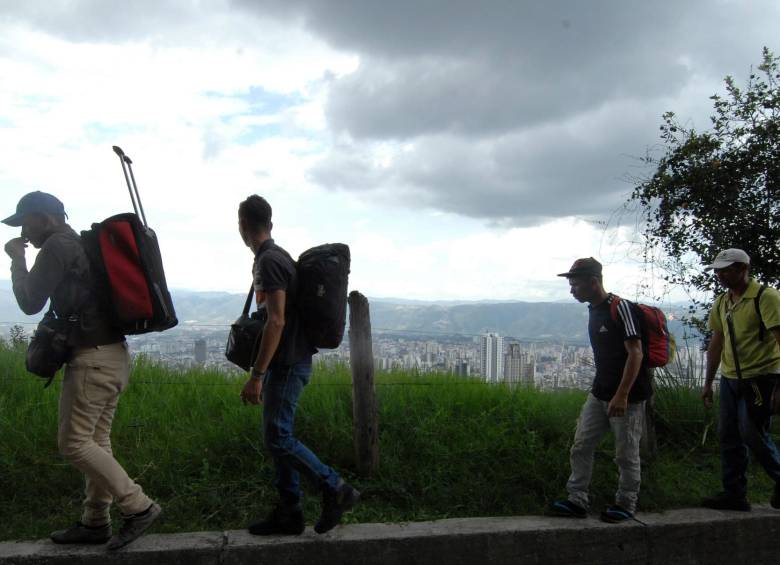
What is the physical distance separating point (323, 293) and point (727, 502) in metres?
3.10

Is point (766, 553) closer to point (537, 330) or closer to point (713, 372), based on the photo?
point (713, 372)

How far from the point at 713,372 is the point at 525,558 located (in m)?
2.09

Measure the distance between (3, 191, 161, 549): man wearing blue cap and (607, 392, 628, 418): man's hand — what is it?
9.03ft

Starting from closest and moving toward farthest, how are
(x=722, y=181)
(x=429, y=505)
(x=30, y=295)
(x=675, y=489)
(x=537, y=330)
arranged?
(x=30, y=295) < (x=429, y=505) < (x=675, y=489) < (x=722, y=181) < (x=537, y=330)

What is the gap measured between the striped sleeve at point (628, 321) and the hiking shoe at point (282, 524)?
2.20m

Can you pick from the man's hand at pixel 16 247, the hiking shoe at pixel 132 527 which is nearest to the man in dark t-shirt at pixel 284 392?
the hiking shoe at pixel 132 527

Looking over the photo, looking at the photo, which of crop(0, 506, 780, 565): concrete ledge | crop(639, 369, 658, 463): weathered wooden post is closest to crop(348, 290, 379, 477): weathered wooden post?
crop(0, 506, 780, 565): concrete ledge

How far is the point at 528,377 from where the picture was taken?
6074mm

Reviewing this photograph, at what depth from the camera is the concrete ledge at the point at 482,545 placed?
10.9 ft

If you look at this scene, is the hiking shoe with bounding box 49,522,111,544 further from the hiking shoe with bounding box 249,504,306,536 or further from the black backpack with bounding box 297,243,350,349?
the black backpack with bounding box 297,243,350,349

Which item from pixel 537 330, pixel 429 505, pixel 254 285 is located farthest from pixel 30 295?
pixel 537 330

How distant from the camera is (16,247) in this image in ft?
10.6

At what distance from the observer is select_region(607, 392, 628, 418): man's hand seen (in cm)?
389

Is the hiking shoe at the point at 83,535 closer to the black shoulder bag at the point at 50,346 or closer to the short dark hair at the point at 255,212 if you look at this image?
the black shoulder bag at the point at 50,346
